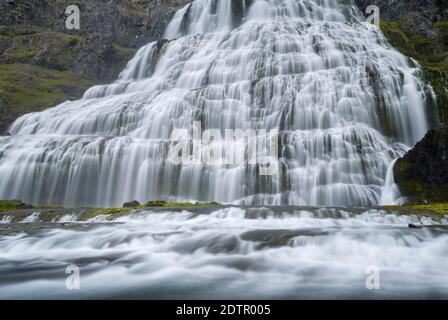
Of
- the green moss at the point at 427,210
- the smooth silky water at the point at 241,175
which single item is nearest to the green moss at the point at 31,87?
the smooth silky water at the point at 241,175

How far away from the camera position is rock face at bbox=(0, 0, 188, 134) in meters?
Result: 36.6

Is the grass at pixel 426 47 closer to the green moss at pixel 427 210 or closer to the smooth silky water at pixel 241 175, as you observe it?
the smooth silky water at pixel 241 175

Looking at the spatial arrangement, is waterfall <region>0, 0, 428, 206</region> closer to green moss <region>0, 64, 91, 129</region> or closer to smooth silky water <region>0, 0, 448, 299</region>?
smooth silky water <region>0, 0, 448, 299</region>

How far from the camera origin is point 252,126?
75.7ft

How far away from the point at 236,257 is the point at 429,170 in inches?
422

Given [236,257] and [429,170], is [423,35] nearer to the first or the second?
[429,170]

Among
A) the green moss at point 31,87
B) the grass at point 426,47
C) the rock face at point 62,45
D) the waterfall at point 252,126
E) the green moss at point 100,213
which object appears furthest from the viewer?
the rock face at point 62,45

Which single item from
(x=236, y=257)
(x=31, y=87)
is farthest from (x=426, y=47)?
(x=31, y=87)

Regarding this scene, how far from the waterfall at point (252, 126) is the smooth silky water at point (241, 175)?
3.3 inches

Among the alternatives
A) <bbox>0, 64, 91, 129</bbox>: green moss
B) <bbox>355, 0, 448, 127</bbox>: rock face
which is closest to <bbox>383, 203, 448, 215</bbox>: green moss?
<bbox>355, 0, 448, 127</bbox>: rock face

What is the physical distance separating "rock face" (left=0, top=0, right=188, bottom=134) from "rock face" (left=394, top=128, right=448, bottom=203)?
2768cm

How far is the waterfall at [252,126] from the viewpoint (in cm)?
1891
